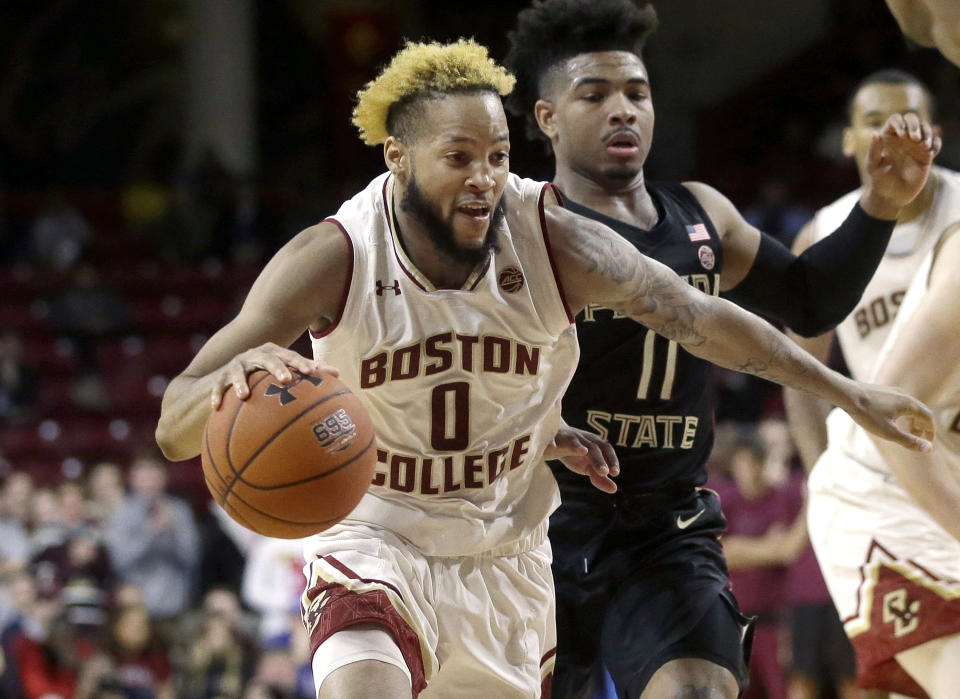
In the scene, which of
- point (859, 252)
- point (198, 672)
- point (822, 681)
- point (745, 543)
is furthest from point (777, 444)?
point (859, 252)

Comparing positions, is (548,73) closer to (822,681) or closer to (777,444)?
(822,681)

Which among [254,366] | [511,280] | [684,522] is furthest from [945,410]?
[254,366]

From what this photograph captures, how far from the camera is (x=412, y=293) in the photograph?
335 centimetres

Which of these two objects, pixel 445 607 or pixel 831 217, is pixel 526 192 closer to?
pixel 445 607

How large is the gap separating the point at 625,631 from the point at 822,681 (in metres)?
3.11

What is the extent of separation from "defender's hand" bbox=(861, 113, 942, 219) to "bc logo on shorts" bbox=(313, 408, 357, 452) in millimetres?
1759

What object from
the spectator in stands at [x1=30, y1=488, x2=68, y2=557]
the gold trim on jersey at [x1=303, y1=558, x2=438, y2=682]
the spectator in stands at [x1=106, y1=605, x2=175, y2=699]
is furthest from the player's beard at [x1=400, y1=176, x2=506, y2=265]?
the spectator in stands at [x1=30, y1=488, x2=68, y2=557]

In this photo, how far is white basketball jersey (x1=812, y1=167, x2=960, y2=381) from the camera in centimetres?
470

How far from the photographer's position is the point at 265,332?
10.2ft

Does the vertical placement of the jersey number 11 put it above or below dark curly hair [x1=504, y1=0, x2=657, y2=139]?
below

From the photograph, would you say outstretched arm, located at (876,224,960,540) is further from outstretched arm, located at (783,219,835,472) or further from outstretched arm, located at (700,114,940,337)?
outstretched arm, located at (783,219,835,472)

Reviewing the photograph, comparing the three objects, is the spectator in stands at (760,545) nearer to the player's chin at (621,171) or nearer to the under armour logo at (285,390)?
the player's chin at (621,171)

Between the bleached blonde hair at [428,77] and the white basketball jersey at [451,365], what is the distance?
0.64 feet

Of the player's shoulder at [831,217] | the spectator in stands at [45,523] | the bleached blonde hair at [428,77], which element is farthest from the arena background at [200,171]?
the bleached blonde hair at [428,77]
